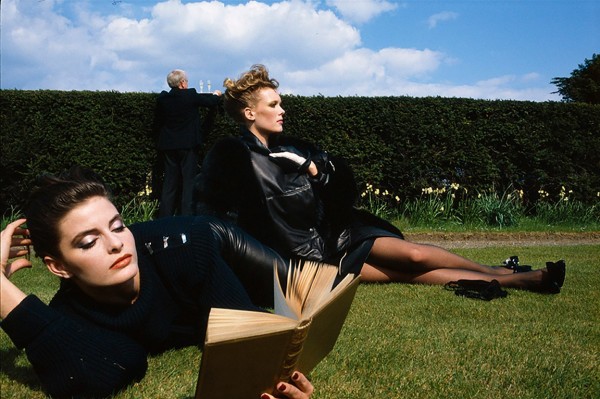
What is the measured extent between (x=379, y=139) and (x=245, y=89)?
232 inches

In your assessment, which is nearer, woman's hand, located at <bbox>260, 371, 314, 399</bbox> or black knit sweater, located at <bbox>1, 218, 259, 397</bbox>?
woman's hand, located at <bbox>260, 371, 314, 399</bbox>

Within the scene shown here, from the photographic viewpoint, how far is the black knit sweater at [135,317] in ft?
7.43

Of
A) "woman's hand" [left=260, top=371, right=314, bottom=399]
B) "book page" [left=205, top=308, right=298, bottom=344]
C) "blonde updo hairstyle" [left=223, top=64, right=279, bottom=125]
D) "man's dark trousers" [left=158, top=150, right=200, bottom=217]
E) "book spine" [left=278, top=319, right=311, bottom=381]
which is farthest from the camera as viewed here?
"man's dark trousers" [left=158, top=150, right=200, bottom=217]

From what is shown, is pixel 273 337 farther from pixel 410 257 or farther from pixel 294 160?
pixel 410 257

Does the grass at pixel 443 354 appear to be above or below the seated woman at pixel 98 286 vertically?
below

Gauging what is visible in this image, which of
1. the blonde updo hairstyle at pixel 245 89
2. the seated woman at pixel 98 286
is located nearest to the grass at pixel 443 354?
the seated woman at pixel 98 286

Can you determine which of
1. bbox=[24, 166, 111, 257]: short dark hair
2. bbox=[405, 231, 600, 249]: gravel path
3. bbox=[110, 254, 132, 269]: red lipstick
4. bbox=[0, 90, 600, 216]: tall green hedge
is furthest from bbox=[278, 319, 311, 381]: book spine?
bbox=[0, 90, 600, 216]: tall green hedge

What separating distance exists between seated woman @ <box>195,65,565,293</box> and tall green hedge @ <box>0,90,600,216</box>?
5060 mm

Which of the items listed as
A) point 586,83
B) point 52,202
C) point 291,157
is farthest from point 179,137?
point 586,83

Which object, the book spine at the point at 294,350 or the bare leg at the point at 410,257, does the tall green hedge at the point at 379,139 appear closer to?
the bare leg at the point at 410,257

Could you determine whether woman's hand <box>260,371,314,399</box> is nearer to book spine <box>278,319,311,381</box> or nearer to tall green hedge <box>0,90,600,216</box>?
book spine <box>278,319,311,381</box>

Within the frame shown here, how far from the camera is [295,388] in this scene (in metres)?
1.82

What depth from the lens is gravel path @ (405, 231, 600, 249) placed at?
880cm

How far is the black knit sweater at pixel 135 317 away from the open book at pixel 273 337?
791mm
